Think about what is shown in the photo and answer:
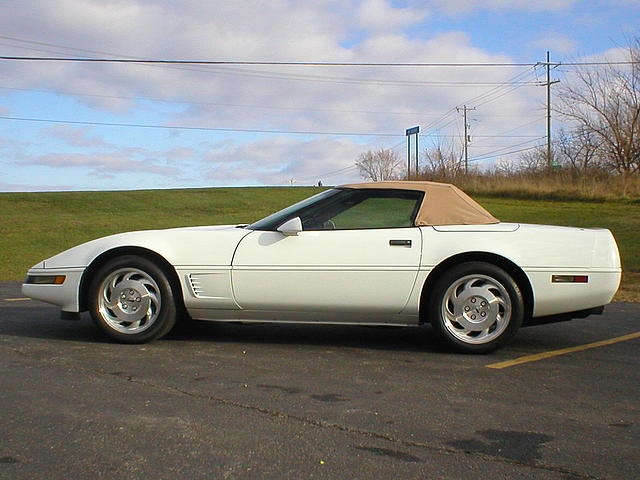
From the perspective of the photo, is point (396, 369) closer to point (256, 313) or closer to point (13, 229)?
point (256, 313)

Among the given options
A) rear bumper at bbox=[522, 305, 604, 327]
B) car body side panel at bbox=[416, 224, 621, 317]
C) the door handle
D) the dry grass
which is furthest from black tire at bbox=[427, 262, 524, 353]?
the dry grass

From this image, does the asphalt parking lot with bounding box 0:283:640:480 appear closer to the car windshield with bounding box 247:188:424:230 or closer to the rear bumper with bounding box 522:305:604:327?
the rear bumper with bounding box 522:305:604:327

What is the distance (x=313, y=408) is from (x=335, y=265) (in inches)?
64.9

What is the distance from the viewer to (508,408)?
13.0 feet

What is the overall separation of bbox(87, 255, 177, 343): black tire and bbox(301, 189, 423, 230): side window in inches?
49.7

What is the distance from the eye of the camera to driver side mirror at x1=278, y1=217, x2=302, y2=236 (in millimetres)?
5406

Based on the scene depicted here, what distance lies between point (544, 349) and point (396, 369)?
4.85ft

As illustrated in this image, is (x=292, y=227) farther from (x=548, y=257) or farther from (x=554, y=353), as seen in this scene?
(x=554, y=353)

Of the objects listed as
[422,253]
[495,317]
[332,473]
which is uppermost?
[422,253]

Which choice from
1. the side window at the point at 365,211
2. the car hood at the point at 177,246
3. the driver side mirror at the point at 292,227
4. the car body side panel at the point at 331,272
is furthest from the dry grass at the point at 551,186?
the car hood at the point at 177,246

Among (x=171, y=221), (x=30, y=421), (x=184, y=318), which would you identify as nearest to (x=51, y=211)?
(x=171, y=221)

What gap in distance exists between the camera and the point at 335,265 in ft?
17.7

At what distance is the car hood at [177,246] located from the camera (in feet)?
18.3

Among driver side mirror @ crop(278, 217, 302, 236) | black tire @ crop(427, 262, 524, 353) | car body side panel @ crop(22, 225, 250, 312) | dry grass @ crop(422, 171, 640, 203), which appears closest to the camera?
black tire @ crop(427, 262, 524, 353)
